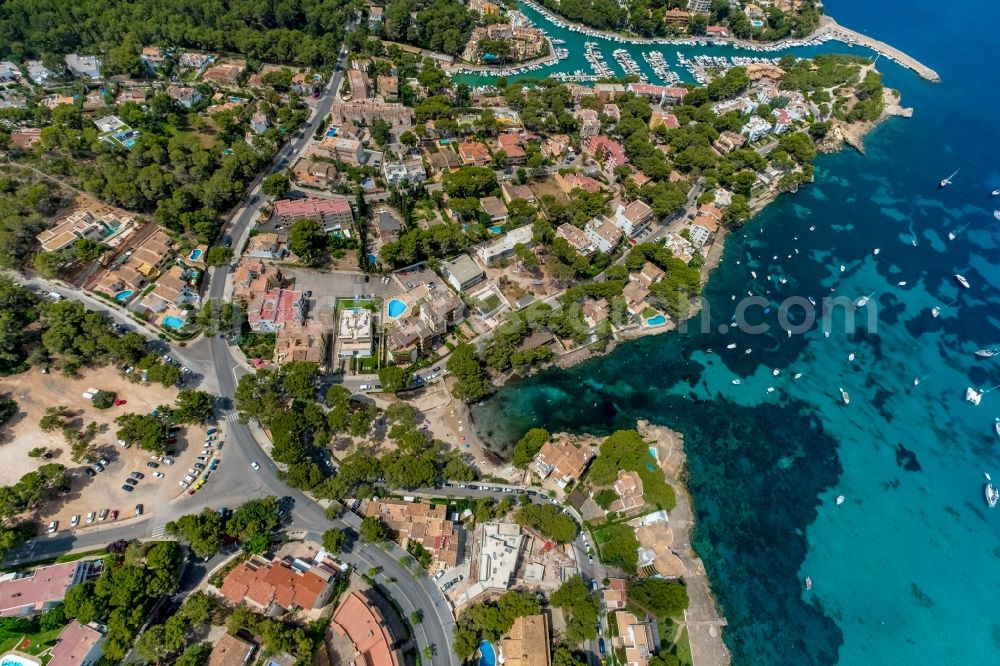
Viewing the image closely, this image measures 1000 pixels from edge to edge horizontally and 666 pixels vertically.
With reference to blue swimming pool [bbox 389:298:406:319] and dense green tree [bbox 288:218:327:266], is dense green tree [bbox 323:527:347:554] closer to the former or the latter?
blue swimming pool [bbox 389:298:406:319]

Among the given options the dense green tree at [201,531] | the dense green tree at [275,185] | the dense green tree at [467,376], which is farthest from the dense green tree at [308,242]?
the dense green tree at [201,531]

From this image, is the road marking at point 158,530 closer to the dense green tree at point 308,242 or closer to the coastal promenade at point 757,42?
the dense green tree at point 308,242

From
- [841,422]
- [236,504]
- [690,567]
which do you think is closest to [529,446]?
[690,567]

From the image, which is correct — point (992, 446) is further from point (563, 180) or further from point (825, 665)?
point (563, 180)

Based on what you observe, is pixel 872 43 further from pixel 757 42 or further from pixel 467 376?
pixel 467 376

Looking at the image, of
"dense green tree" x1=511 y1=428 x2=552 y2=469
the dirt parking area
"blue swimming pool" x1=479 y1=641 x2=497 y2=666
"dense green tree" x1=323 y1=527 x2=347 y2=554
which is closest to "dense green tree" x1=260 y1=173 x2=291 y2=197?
the dirt parking area

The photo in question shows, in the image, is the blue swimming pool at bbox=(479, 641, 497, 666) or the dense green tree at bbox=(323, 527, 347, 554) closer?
the blue swimming pool at bbox=(479, 641, 497, 666)
